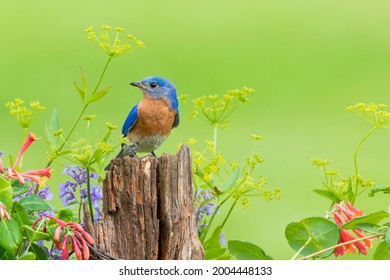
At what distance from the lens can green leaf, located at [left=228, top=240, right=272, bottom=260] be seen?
326 centimetres

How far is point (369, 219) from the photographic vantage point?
3.16m

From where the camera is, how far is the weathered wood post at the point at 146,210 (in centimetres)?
318

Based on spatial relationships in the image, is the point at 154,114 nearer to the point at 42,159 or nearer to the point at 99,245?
the point at 99,245

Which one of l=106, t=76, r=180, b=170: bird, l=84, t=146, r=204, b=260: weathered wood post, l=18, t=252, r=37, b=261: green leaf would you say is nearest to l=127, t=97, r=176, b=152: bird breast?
l=106, t=76, r=180, b=170: bird

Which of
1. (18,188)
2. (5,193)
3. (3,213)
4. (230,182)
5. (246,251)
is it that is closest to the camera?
(3,213)

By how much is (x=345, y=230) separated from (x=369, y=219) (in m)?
0.17

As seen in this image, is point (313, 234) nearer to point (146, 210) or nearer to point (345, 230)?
point (345, 230)

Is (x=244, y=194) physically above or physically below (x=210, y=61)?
below

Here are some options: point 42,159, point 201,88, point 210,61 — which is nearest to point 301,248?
point 42,159

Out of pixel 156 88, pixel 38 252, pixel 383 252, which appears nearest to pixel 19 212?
pixel 38 252

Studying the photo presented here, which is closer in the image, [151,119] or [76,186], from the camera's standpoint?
[76,186]

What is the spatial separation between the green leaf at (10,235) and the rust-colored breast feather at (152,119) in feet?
6.54
